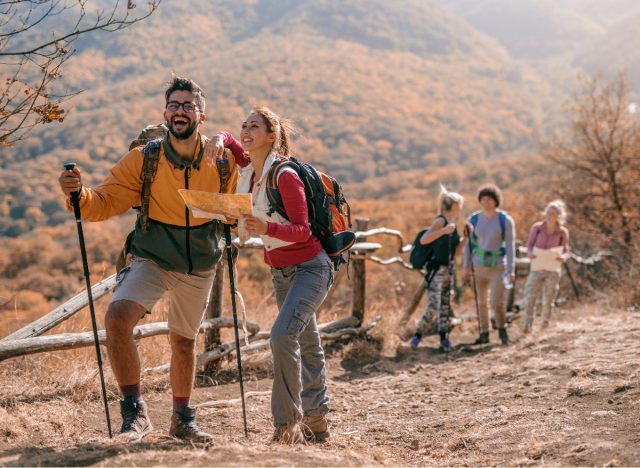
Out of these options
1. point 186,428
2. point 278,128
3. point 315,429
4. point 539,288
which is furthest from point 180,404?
point 539,288

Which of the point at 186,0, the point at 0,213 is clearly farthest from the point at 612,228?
the point at 186,0

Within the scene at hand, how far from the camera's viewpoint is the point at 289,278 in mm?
4289

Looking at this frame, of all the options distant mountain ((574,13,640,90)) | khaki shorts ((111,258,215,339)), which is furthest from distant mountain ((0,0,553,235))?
khaki shorts ((111,258,215,339))

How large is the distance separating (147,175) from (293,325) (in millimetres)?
1234

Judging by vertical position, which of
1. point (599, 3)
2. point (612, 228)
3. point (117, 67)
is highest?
point (599, 3)

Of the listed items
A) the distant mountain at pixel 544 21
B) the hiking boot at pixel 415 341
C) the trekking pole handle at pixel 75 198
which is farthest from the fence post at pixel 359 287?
the distant mountain at pixel 544 21

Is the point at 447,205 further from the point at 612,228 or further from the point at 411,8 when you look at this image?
the point at 411,8

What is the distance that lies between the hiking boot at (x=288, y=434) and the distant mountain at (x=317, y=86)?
2392 centimetres

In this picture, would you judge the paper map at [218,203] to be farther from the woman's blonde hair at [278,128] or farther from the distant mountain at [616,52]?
the distant mountain at [616,52]

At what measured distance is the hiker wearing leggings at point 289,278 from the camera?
13.1 ft

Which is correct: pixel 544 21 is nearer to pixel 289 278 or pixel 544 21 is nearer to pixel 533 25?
pixel 533 25

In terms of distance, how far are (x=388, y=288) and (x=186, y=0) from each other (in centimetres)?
12330

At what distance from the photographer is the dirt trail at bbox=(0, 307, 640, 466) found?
3.70 meters

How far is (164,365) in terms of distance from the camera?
600cm
